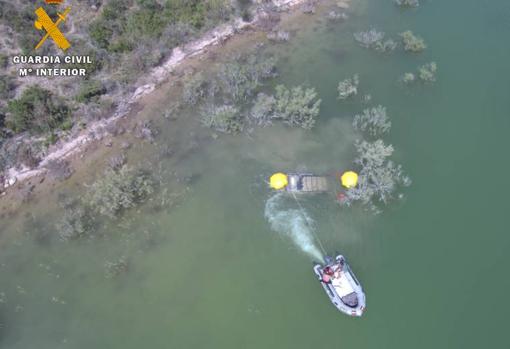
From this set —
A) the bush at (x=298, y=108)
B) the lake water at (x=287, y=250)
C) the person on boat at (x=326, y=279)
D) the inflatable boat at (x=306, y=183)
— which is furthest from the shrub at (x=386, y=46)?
the person on boat at (x=326, y=279)

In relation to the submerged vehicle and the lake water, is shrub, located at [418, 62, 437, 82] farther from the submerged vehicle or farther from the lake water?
the submerged vehicle

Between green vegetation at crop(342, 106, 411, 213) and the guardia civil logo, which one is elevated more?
the guardia civil logo

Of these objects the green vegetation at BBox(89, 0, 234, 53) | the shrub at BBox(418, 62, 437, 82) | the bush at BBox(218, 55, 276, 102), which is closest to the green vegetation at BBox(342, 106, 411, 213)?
the shrub at BBox(418, 62, 437, 82)

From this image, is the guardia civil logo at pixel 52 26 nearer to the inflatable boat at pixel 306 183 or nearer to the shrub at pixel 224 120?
the shrub at pixel 224 120

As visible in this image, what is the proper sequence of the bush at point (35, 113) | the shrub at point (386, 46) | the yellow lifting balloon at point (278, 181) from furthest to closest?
the shrub at point (386, 46) → the bush at point (35, 113) → the yellow lifting balloon at point (278, 181)

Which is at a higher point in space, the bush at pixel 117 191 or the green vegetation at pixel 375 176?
the bush at pixel 117 191

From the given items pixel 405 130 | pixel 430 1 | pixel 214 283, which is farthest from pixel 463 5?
pixel 214 283
